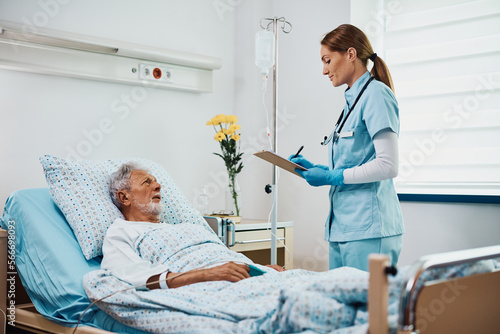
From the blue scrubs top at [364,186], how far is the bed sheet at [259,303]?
32 centimetres

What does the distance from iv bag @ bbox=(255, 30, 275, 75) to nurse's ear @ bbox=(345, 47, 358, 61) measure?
1059 millimetres

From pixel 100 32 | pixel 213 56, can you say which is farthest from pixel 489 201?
pixel 100 32

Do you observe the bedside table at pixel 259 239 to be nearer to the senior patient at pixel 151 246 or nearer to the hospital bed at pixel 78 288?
the senior patient at pixel 151 246

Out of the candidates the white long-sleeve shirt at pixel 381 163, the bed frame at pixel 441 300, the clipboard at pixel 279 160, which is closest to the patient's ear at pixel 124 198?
the clipboard at pixel 279 160

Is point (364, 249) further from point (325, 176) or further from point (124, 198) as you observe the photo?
point (124, 198)

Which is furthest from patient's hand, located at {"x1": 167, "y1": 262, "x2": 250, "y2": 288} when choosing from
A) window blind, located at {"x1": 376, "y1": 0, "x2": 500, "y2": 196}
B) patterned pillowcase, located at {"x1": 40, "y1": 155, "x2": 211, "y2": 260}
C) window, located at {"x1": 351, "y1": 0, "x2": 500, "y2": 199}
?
window blind, located at {"x1": 376, "y1": 0, "x2": 500, "y2": 196}

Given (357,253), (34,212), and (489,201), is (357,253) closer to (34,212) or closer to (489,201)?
(489,201)

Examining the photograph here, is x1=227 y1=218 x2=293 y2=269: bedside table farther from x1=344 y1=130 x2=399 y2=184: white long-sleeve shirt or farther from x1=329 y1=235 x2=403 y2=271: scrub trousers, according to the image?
x1=344 y1=130 x2=399 y2=184: white long-sleeve shirt

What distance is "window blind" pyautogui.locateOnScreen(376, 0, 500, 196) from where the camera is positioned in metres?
2.82

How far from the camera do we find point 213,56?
354 cm

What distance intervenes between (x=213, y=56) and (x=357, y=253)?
2024 millimetres

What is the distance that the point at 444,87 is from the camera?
299cm

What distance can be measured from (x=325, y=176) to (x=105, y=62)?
1.61 m

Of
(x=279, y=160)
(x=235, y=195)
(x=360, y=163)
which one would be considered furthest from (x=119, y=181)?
(x=360, y=163)
